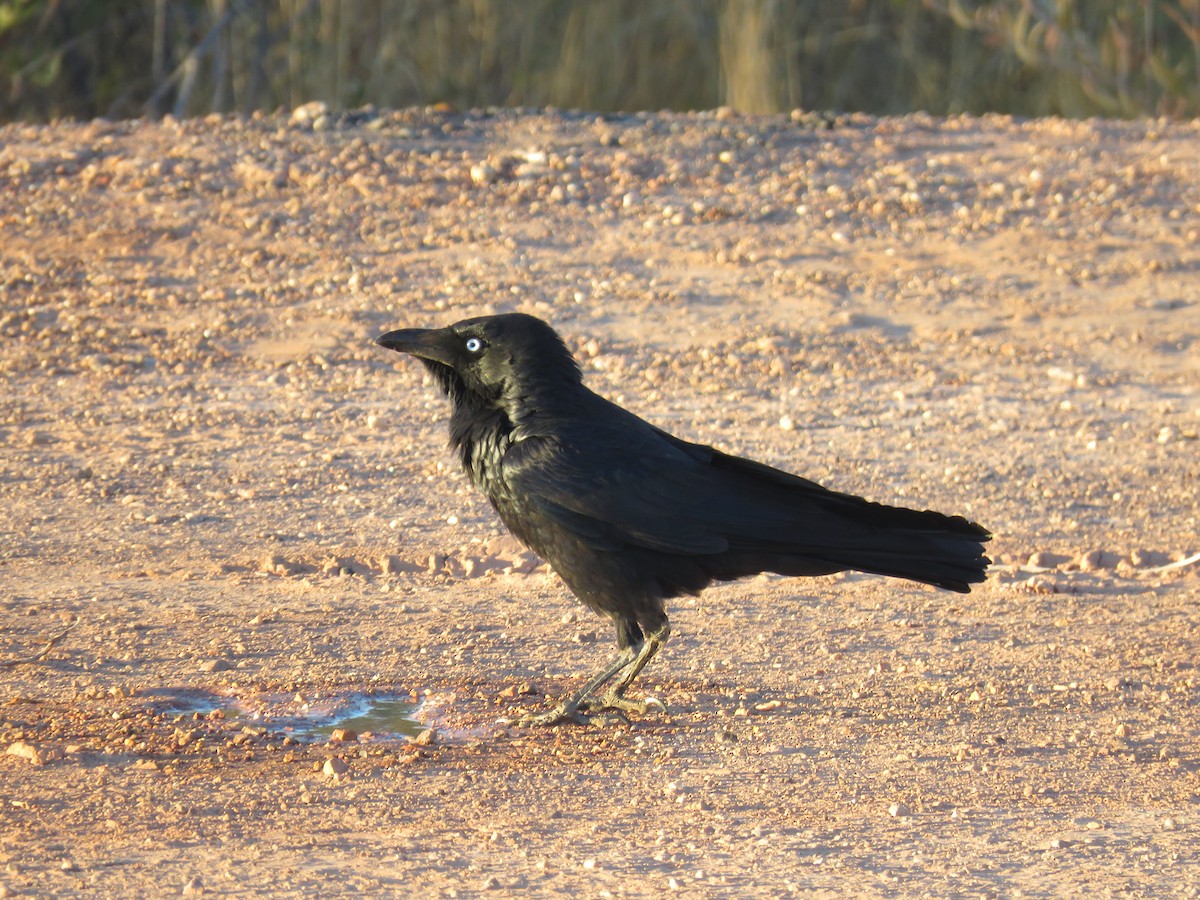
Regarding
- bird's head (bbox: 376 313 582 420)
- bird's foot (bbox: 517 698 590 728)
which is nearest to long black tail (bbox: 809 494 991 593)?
bird's foot (bbox: 517 698 590 728)

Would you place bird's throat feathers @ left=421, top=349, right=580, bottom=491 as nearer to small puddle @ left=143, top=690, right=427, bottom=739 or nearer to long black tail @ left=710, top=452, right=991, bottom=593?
long black tail @ left=710, top=452, right=991, bottom=593

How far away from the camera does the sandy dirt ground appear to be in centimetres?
413

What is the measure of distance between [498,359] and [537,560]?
4.85 ft

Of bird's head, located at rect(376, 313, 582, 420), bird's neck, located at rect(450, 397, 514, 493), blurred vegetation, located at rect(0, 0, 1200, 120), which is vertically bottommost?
bird's neck, located at rect(450, 397, 514, 493)

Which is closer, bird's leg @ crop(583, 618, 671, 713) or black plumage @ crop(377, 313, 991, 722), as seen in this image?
black plumage @ crop(377, 313, 991, 722)

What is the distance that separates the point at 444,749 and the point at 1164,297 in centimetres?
655

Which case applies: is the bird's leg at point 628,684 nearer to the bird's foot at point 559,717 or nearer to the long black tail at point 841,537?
the bird's foot at point 559,717

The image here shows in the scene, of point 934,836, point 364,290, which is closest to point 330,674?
point 934,836

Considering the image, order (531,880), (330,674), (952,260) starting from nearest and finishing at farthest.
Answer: (531,880) < (330,674) < (952,260)

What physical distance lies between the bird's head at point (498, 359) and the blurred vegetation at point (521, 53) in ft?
29.2

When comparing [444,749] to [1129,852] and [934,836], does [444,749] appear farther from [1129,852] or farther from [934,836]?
[1129,852]

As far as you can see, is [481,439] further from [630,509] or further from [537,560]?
[537,560]

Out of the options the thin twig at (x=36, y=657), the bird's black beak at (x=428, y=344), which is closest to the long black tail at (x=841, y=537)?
the bird's black beak at (x=428, y=344)

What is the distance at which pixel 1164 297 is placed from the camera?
986 centimetres
